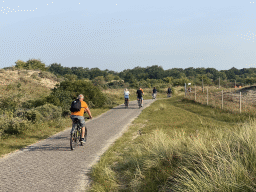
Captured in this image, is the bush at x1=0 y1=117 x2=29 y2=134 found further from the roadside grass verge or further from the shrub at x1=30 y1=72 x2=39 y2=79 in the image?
the shrub at x1=30 y1=72 x2=39 y2=79

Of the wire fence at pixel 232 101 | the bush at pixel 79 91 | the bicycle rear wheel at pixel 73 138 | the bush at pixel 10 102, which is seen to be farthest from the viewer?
the bush at pixel 10 102

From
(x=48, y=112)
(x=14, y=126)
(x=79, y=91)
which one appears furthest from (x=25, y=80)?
(x=14, y=126)

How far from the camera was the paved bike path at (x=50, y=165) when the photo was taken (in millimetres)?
4777

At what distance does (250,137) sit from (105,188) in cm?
357

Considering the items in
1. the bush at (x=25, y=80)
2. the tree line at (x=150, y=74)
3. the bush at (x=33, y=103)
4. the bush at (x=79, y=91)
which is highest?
the tree line at (x=150, y=74)

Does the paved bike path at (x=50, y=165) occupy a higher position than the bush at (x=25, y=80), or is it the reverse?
the bush at (x=25, y=80)

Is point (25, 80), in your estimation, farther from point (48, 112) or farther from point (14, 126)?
point (14, 126)

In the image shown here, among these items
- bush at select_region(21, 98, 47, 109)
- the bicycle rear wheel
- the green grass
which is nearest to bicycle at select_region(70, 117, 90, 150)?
the bicycle rear wheel

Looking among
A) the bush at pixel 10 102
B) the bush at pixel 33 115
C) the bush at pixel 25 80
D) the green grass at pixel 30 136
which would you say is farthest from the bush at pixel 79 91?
the bush at pixel 25 80

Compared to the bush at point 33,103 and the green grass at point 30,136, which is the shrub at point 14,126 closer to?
the green grass at point 30,136

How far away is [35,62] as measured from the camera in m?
53.8

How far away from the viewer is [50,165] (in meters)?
6.04

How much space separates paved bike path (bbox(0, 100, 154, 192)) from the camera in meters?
4.78

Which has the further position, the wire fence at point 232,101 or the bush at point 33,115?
the wire fence at point 232,101
